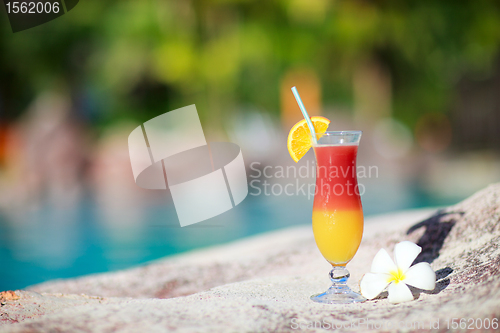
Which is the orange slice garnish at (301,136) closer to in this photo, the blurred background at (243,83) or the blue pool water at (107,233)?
the blue pool water at (107,233)

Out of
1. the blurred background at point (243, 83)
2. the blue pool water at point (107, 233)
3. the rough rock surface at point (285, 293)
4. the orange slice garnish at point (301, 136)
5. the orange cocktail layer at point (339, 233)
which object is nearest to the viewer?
the rough rock surface at point (285, 293)

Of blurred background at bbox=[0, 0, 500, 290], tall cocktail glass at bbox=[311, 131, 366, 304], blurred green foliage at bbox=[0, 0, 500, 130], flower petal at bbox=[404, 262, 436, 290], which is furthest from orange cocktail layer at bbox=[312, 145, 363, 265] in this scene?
blurred green foliage at bbox=[0, 0, 500, 130]

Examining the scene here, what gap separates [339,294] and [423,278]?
0.89ft

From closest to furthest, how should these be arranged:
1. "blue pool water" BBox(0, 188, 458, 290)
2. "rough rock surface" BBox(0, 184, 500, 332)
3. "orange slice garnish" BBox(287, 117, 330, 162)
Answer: "rough rock surface" BBox(0, 184, 500, 332), "orange slice garnish" BBox(287, 117, 330, 162), "blue pool water" BBox(0, 188, 458, 290)

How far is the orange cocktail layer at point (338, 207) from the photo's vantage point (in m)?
1.47

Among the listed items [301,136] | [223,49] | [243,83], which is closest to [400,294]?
[301,136]

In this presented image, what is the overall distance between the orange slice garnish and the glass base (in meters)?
0.41

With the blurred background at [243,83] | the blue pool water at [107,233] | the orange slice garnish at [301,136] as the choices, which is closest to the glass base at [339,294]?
the orange slice garnish at [301,136]

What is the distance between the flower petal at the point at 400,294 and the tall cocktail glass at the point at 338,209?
119mm

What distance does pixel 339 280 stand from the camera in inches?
59.4

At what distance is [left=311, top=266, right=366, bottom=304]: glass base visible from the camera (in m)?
1.44

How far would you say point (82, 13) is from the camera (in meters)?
9.69

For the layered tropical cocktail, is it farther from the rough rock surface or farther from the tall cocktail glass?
the rough rock surface

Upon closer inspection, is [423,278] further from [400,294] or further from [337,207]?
[337,207]
